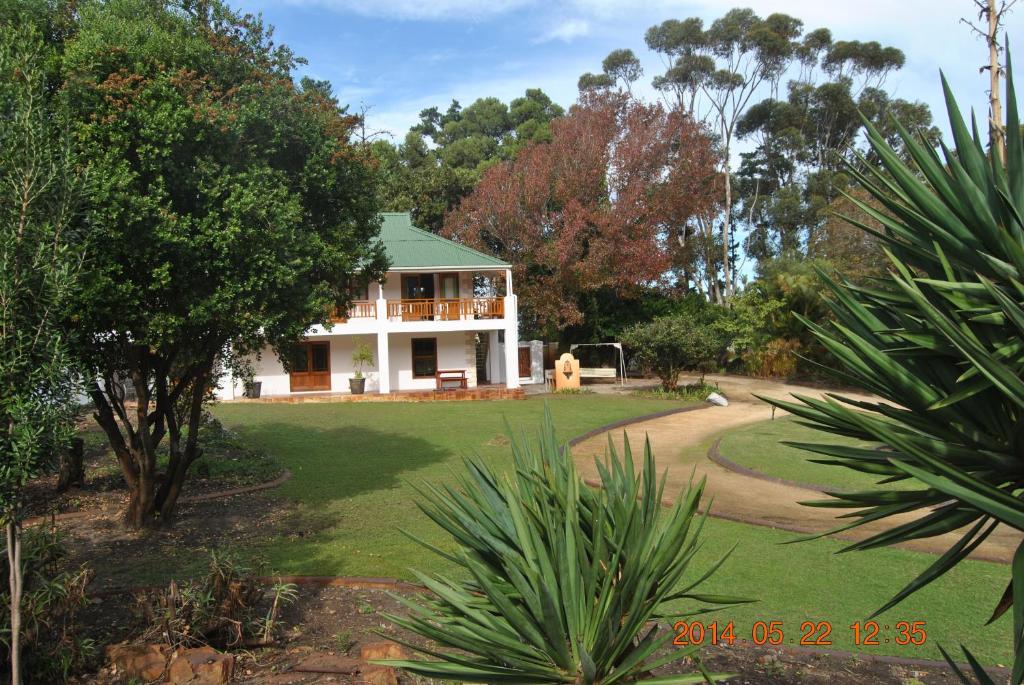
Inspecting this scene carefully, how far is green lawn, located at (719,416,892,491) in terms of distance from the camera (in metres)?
12.3

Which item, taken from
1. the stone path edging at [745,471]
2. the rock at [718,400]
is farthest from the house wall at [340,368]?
the stone path edging at [745,471]

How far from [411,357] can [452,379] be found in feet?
7.18

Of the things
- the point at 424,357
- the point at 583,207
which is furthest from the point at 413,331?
the point at 583,207

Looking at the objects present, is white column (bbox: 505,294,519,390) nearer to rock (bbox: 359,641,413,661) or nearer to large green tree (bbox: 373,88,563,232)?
large green tree (bbox: 373,88,563,232)

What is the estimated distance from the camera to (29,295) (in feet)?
14.8

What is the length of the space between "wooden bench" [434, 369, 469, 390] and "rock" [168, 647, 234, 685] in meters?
22.7

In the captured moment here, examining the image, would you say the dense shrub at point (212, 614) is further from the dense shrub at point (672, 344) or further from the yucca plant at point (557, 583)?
the dense shrub at point (672, 344)

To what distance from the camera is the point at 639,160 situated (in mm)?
35406

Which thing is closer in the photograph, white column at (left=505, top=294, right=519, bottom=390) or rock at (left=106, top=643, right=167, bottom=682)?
rock at (left=106, top=643, right=167, bottom=682)

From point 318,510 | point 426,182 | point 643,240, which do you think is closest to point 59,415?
point 318,510

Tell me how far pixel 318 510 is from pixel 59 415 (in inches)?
251

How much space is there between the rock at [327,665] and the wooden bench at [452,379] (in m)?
22.5

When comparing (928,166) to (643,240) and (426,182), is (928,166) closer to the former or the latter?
(643,240)

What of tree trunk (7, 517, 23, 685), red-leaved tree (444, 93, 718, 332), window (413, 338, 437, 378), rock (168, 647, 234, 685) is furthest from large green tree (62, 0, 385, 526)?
red-leaved tree (444, 93, 718, 332)
